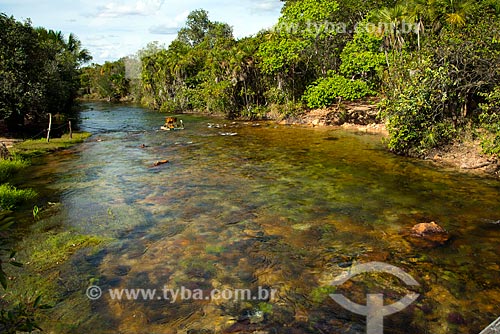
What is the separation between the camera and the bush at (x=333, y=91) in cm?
3052

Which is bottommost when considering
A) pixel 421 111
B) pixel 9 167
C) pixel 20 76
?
pixel 9 167

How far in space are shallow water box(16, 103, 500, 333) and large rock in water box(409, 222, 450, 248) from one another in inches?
Result: 11.9

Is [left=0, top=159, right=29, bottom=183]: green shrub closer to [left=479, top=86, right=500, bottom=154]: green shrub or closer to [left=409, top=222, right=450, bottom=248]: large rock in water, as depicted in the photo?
[left=409, top=222, right=450, bottom=248]: large rock in water

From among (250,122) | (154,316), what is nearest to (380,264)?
(154,316)

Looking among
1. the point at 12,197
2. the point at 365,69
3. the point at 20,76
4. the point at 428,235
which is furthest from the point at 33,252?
the point at 365,69

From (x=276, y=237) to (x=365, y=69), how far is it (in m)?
23.7

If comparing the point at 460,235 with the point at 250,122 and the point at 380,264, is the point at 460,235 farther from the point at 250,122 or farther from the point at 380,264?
the point at 250,122

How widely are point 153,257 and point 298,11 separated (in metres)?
29.9

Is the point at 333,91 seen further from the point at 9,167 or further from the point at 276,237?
the point at 9,167

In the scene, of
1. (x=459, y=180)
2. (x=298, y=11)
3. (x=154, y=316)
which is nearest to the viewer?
(x=154, y=316)

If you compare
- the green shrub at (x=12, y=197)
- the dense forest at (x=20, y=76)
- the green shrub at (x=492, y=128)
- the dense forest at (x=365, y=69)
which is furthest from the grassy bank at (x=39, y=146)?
the green shrub at (x=492, y=128)

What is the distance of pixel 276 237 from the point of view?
33.3 ft

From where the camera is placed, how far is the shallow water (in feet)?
22.6

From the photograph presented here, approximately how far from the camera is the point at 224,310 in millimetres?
7078
